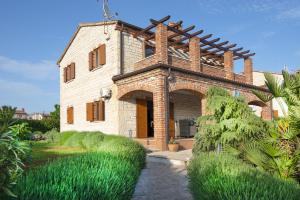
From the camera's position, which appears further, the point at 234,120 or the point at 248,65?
the point at 248,65

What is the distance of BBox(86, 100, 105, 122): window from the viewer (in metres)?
16.2

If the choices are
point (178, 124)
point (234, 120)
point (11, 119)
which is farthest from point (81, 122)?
point (11, 119)

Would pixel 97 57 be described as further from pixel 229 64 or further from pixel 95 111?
pixel 229 64

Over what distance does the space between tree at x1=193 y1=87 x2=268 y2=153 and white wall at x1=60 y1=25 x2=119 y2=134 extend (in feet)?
25.3

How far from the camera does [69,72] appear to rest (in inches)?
834

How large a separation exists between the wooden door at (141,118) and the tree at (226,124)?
7.57 meters

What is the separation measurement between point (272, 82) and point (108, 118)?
10970mm

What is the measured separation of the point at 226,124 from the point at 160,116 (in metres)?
5.22

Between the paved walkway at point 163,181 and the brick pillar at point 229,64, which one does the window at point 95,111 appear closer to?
the paved walkway at point 163,181

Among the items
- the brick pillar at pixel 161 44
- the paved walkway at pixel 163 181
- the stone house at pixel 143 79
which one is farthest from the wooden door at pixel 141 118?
the paved walkway at pixel 163 181

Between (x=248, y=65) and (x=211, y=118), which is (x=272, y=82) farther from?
(x=248, y=65)

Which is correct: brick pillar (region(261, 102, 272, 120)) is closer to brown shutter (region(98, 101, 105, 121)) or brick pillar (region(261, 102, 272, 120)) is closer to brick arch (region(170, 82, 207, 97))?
brick arch (region(170, 82, 207, 97))

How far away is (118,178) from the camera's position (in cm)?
413

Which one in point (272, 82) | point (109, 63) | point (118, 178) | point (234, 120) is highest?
point (109, 63)
